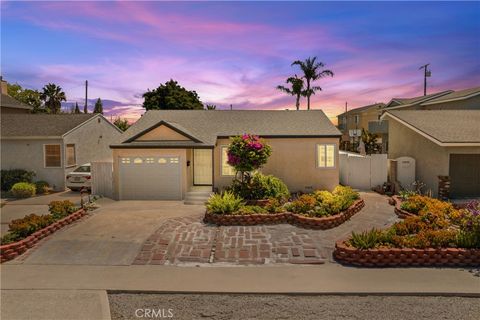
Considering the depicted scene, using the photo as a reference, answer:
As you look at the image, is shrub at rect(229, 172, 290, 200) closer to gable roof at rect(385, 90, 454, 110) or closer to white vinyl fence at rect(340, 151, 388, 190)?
white vinyl fence at rect(340, 151, 388, 190)

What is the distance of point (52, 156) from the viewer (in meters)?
21.5

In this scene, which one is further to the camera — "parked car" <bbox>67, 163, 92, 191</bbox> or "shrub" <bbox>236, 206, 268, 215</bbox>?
"parked car" <bbox>67, 163, 92, 191</bbox>

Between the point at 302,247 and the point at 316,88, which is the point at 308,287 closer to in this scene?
the point at 302,247

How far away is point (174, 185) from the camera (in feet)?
57.0

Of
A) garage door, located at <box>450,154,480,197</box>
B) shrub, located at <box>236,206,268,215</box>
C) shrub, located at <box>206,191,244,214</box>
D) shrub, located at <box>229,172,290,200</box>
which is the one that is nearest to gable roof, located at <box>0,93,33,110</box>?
shrub, located at <box>229,172,290,200</box>

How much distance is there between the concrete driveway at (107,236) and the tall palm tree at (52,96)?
148ft

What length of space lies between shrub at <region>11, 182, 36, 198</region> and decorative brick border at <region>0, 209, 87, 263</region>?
865 cm

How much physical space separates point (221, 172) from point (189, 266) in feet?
31.5

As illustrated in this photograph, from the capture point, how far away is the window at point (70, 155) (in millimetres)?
21828

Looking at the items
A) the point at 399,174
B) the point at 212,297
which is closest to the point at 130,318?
the point at 212,297

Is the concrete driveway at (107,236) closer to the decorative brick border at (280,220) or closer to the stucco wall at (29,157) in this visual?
the decorative brick border at (280,220)

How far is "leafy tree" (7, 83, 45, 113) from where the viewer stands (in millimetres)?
49562

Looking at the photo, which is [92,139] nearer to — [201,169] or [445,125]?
[201,169]

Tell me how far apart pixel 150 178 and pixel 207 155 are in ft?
11.4
